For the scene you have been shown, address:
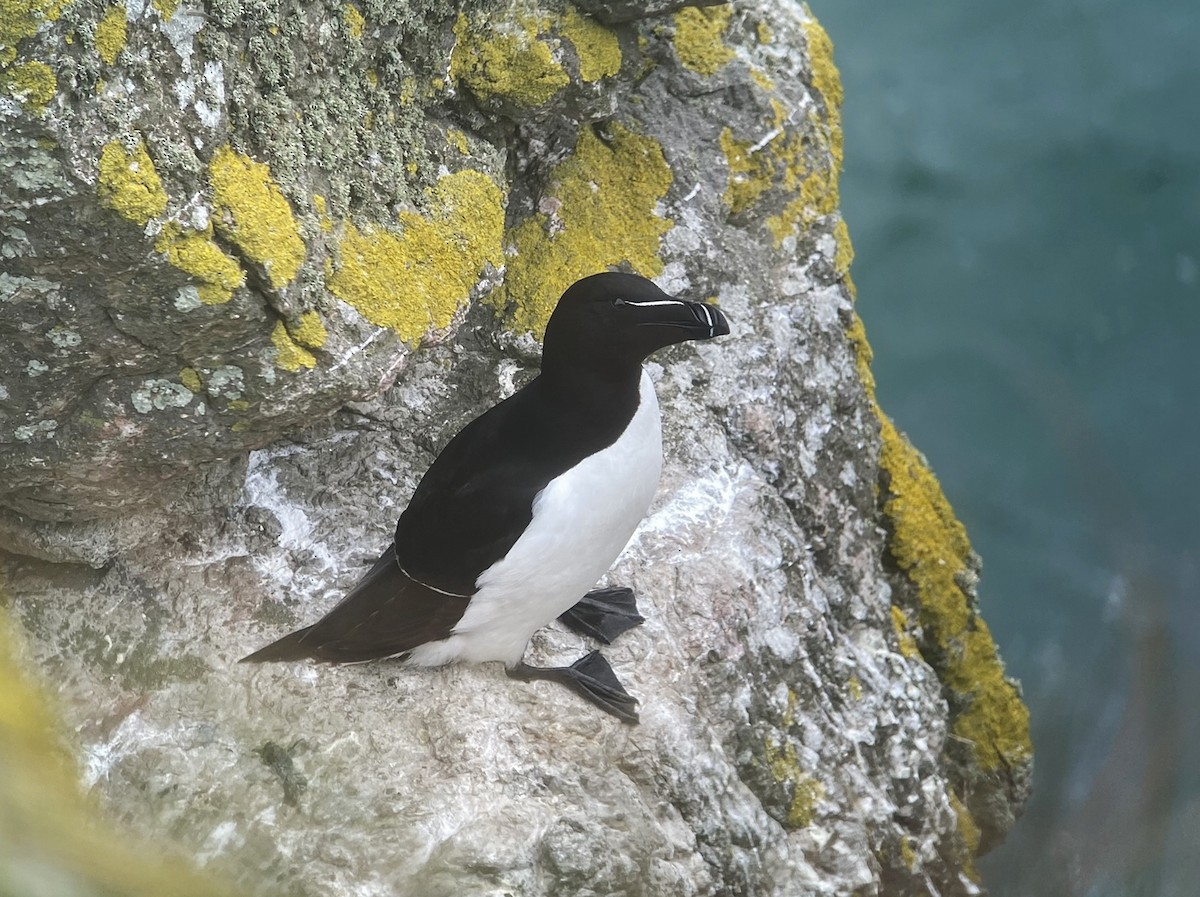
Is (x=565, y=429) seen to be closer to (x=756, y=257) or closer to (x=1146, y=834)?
(x=756, y=257)

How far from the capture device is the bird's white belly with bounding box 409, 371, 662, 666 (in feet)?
7.87

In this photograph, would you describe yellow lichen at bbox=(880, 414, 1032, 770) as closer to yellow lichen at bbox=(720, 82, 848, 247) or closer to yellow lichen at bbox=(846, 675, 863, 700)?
yellow lichen at bbox=(846, 675, 863, 700)

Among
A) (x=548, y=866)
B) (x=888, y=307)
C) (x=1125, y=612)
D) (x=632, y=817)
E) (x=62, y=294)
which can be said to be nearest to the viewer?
(x=62, y=294)

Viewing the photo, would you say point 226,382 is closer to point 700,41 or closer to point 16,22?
point 16,22

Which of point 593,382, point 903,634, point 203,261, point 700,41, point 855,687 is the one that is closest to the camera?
point 203,261

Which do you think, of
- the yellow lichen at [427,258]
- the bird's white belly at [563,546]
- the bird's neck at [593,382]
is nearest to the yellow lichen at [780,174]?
the yellow lichen at [427,258]

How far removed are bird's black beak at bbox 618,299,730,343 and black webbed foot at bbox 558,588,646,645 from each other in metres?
0.91

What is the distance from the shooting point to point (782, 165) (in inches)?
142

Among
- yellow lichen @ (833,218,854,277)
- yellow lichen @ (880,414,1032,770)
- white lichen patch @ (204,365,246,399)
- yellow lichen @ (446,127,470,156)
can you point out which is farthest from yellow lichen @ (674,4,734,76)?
white lichen patch @ (204,365,246,399)

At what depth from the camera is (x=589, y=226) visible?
3287 millimetres

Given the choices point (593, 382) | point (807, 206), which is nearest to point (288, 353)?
point (593, 382)

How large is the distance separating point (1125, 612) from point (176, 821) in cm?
368

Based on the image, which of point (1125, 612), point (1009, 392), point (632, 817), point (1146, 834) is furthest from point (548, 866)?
point (1009, 392)

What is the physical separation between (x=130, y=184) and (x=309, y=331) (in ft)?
1.55
